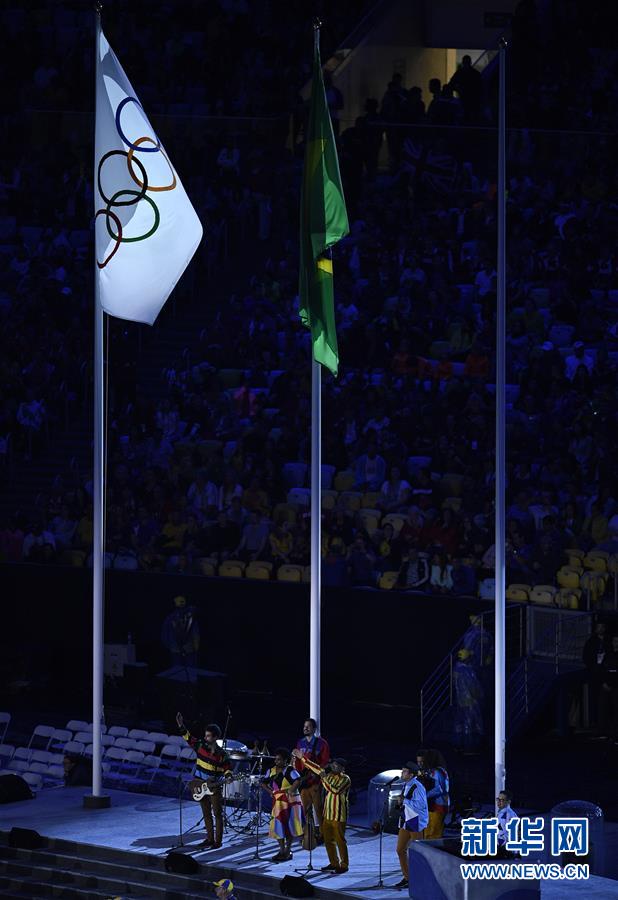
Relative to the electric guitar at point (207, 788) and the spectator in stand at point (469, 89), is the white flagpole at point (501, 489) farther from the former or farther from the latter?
the spectator in stand at point (469, 89)

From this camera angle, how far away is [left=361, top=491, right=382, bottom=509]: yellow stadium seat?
31281 millimetres

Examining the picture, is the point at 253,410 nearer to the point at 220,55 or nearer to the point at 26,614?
the point at 26,614

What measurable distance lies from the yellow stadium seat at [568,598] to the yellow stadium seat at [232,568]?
5444 mm

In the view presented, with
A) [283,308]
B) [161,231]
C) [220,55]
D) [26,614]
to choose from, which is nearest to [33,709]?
[26,614]

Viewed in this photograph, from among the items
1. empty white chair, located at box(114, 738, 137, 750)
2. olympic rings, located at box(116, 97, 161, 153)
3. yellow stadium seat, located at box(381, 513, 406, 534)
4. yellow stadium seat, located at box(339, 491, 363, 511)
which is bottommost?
empty white chair, located at box(114, 738, 137, 750)

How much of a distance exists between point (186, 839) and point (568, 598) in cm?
773

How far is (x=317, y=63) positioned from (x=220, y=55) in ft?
62.6

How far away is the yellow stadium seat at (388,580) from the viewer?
29.8m

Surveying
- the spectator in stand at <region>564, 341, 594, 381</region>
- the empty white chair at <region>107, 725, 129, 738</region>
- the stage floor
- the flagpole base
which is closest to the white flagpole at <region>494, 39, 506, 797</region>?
the stage floor

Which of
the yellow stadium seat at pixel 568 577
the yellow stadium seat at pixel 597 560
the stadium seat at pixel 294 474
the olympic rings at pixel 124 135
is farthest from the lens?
the stadium seat at pixel 294 474

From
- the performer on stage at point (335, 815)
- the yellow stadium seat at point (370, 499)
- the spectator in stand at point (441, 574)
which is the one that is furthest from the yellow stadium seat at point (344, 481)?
the performer on stage at point (335, 815)

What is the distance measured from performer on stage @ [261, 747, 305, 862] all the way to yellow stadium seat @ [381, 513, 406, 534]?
906 cm

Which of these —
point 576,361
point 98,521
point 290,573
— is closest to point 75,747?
point 98,521

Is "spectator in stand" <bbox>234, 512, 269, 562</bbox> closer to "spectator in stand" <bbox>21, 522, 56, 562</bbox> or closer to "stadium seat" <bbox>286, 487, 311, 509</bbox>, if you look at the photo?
"stadium seat" <bbox>286, 487, 311, 509</bbox>
